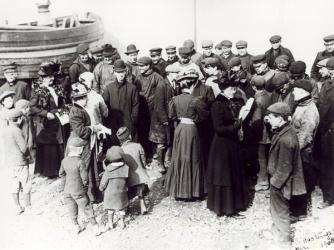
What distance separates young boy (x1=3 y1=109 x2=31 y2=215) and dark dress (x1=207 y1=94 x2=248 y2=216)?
8.32 feet

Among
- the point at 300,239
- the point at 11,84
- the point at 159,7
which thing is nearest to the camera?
the point at 300,239

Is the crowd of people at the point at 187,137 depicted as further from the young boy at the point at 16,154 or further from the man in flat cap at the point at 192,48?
the man in flat cap at the point at 192,48

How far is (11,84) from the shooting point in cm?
670

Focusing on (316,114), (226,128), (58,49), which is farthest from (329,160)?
(58,49)

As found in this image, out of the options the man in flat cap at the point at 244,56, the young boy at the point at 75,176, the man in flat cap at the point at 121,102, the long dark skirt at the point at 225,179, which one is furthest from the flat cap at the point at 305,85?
the man in flat cap at the point at 244,56

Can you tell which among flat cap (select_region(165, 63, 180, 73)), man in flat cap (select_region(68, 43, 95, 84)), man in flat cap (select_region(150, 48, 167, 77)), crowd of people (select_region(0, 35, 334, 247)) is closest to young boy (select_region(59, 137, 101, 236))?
crowd of people (select_region(0, 35, 334, 247))

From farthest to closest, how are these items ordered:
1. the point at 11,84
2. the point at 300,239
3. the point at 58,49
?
the point at 58,49 < the point at 11,84 < the point at 300,239

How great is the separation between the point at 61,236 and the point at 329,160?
369cm

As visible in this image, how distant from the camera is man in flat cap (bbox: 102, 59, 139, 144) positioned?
6.50 m

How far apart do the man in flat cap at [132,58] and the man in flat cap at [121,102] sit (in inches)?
47.9

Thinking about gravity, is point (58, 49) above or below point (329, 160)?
above

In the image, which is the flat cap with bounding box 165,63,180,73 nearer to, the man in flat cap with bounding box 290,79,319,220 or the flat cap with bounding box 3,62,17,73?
the man in flat cap with bounding box 290,79,319,220

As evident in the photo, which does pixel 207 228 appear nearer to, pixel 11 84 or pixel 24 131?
pixel 24 131

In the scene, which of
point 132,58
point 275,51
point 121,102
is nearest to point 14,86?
point 121,102
